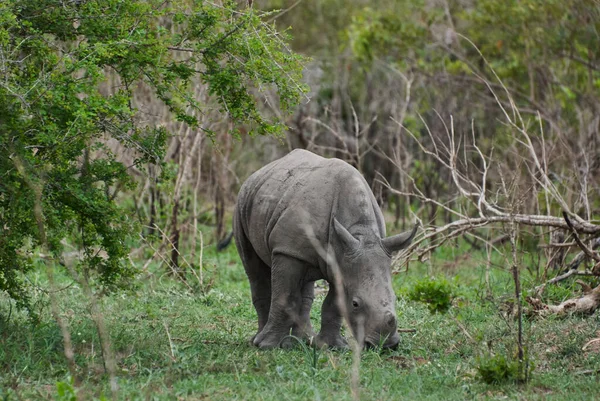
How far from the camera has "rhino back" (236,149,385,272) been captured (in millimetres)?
6988

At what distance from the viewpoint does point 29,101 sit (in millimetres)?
6293

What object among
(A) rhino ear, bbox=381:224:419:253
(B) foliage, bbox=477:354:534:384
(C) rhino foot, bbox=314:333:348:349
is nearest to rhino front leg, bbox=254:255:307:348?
(C) rhino foot, bbox=314:333:348:349

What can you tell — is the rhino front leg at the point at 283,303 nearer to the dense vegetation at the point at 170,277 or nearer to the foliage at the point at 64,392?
the dense vegetation at the point at 170,277

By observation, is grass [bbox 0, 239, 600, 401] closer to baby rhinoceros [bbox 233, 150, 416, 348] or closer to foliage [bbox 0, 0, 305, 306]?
baby rhinoceros [bbox 233, 150, 416, 348]

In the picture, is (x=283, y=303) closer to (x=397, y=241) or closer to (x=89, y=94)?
(x=397, y=241)

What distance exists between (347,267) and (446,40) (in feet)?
34.9

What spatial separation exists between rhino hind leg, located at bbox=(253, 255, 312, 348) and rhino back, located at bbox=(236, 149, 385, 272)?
106mm

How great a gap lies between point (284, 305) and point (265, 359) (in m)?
0.64

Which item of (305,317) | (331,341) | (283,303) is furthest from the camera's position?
(305,317)

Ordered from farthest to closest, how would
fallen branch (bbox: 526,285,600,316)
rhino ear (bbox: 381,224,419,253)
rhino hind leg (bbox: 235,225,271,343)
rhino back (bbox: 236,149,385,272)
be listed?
fallen branch (bbox: 526,285,600,316) → rhino hind leg (bbox: 235,225,271,343) → rhino back (bbox: 236,149,385,272) → rhino ear (bbox: 381,224,419,253)

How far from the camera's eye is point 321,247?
6957mm

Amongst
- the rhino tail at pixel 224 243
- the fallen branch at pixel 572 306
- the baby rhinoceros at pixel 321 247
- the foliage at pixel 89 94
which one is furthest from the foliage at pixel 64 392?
the rhino tail at pixel 224 243

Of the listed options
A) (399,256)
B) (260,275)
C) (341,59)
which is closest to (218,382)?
(260,275)

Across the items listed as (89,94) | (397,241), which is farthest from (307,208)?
(89,94)
